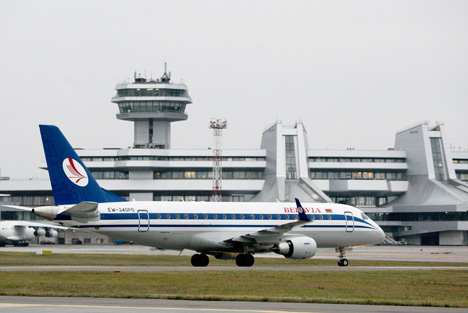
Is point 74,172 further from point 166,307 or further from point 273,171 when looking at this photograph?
point 273,171

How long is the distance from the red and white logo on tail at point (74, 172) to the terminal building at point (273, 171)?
92.2m

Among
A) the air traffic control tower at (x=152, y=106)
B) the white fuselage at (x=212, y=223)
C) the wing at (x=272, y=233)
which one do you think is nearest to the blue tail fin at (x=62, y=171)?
the white fuselage at (x=212, y=223)

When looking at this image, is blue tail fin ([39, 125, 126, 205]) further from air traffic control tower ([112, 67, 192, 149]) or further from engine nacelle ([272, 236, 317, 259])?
air traffic control tower ([112, 67, 192, 149])

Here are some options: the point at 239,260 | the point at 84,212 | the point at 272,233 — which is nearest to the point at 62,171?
the point at 84,212

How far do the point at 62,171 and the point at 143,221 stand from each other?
15.9ft

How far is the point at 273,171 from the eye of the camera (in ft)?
454

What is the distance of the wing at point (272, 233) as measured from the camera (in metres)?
43.1

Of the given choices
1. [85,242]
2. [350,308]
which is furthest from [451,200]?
[350,308]

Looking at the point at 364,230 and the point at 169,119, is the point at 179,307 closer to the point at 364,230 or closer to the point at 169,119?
the point at 364,230

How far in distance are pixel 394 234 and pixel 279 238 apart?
9712 cm

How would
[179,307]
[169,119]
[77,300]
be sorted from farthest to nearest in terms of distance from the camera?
[169,119], [77,300], [179,307]

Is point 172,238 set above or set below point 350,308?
above

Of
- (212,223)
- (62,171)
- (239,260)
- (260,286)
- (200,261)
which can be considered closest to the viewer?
(260,286)

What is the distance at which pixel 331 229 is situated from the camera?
4803 cm
